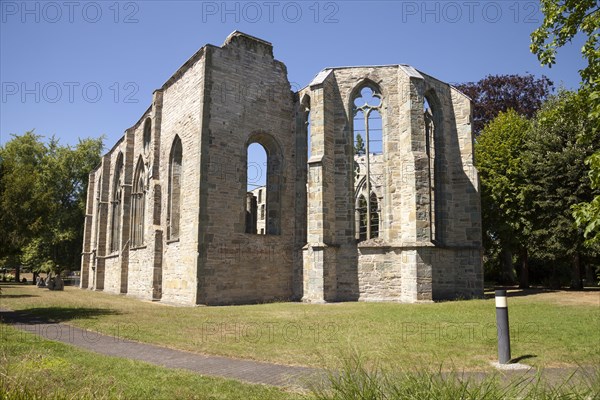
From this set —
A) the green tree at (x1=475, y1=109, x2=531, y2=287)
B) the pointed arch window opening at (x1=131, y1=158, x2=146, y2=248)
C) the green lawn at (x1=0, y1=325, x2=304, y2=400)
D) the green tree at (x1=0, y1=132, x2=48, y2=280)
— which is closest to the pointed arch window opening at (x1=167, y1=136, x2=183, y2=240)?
the green tree at (x1=0, y1=132, x2=48, y2=280)

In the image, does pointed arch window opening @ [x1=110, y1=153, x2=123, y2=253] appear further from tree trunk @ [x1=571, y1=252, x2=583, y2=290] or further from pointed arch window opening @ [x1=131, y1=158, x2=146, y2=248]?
tree trunk @ [x1=571, y1=252, x2=583, y2=290]

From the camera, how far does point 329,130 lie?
57.6 feet

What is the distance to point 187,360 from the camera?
6.44 m

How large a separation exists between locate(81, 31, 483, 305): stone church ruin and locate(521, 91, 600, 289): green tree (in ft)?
15.0

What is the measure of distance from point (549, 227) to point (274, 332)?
16707 millimetres

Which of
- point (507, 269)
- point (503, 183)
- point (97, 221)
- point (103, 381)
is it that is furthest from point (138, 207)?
point (507, 269)

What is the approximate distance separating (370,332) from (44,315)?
8827 millimetres

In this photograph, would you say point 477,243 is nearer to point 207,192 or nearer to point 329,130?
point 329,130

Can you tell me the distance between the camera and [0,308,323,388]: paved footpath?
17.7ft

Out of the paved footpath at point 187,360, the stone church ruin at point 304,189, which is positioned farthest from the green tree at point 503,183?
the paved footpath at point 187,360

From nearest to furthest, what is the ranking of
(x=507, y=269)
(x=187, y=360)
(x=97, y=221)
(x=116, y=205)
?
(x=187, y=360) → (x=507, y=269) → (x=116, y=205) → (x=97, y=221)

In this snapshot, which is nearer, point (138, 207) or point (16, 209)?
point (16, 209)

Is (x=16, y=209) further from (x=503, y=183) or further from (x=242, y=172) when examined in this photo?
(x=503, y=183)

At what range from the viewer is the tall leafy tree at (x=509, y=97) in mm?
29719
